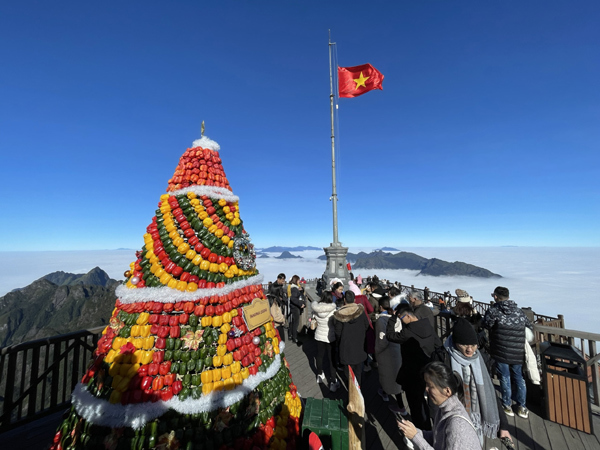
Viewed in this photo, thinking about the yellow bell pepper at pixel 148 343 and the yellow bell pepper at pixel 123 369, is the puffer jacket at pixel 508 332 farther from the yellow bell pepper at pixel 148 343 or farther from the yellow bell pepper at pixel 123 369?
the yellow bell pepper at pixel 123 369

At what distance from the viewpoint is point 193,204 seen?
288 cm

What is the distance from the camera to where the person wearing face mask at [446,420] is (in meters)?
1.89

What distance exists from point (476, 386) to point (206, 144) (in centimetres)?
431

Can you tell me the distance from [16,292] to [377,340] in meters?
201

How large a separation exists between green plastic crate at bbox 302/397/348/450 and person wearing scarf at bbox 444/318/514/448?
1.43 m

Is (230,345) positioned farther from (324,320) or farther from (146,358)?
(324,320)

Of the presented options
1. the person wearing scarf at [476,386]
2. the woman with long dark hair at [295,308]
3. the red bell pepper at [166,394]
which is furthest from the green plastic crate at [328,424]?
the woman with long dark hair at [295,308]

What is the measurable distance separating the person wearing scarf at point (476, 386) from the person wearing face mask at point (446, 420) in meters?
0.73

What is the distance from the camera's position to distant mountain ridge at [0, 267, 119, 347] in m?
96.6

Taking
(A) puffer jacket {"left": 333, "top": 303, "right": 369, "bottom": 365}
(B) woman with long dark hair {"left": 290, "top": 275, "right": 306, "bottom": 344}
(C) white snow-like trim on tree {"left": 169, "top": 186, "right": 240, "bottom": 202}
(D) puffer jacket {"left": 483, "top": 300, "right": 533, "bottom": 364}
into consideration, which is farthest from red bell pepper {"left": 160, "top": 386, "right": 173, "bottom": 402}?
(B) woman with long dark hair {"left": 290, "top": 275, "right": 306, "bottom": 344}

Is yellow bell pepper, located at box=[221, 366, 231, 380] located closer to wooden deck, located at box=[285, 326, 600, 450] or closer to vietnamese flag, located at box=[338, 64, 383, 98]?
wooden deck, located at box=[285, 326, 600, 450]

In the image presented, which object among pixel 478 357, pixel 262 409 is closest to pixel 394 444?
pixel 478 357

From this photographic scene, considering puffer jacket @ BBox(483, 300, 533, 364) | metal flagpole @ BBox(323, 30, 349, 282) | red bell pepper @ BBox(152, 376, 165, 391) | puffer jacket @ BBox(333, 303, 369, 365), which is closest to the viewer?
red bell pepper @ BBox(152, 376, 165, 391)

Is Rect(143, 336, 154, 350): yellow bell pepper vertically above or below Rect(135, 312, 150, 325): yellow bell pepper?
below
